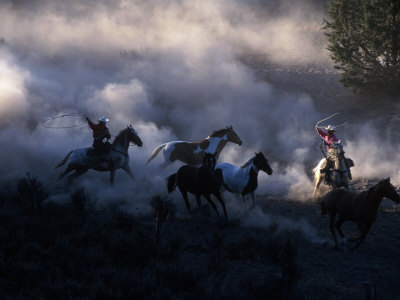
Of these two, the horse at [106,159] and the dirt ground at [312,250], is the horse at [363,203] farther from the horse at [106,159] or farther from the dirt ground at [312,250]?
the horse at [106,159]

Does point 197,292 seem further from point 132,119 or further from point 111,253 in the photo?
point 132,119

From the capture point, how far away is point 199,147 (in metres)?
16.0

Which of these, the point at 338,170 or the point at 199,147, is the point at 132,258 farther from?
the point at 199,147

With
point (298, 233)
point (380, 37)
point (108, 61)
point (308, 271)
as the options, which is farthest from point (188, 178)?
point (108, 61)

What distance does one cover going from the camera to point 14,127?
2617 cm

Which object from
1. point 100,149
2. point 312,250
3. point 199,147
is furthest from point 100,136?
point 312,250

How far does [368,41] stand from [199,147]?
14.3m

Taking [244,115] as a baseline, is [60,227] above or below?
below

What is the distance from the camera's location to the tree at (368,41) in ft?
79.4

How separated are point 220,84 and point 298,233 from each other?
78.1 ft

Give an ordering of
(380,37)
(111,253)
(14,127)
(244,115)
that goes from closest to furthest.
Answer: (111,253) → (380,37) → (14,127) → (244,115)

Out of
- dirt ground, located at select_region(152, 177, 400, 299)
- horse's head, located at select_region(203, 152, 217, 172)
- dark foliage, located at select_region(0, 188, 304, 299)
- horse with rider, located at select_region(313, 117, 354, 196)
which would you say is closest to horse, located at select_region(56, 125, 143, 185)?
dark foliage, located at select_region(0, 188, 304, 299)

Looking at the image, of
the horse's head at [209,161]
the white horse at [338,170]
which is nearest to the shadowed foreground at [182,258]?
the horse's head at [209,161]

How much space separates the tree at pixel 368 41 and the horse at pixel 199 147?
42.8 feet
